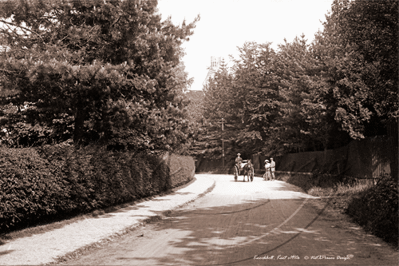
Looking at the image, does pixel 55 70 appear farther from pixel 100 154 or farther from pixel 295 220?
pixel 295 220

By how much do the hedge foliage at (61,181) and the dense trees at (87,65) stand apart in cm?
181

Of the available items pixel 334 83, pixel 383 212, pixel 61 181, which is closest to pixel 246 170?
pixel 334 83

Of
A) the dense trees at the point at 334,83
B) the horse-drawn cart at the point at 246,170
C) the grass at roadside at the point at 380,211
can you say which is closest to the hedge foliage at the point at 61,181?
the grass at roadside at the point at 380,211

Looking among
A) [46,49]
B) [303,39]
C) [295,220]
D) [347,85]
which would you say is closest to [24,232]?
[46,49]

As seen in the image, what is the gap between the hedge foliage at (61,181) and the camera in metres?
8.34

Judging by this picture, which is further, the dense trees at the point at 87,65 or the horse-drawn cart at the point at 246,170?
the horse-drawn cart at the point at 246,170

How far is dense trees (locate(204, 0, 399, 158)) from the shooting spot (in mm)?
9359

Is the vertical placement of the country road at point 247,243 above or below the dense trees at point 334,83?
below

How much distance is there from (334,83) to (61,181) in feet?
44.3

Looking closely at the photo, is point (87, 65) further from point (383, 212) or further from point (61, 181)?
point (383, 212)

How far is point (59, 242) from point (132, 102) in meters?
7.89

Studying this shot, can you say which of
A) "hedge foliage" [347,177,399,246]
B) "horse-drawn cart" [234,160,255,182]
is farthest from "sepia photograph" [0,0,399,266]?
"horse-drawn cart" [234,160,255,182]

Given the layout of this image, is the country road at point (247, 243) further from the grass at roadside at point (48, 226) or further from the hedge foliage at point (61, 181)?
the hedge foliage at point (61, 181)

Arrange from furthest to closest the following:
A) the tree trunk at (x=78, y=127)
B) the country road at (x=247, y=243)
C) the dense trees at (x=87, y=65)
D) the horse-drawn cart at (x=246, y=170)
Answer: the horse-drawn cart at (x=246, y=170), the tree trunk at (x=78, y=127), the dense trees at (x=87, y=65), the country road at (x=247, y=243)
